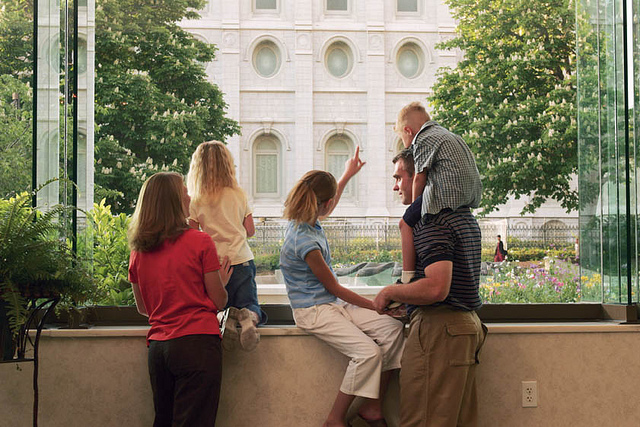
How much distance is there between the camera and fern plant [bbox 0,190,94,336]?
2.23 meters

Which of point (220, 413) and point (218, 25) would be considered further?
point (218, 25)

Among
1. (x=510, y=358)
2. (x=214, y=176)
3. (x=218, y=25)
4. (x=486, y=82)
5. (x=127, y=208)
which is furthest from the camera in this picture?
(x=486, y=82)

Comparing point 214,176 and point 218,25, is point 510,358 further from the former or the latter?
point 218,25

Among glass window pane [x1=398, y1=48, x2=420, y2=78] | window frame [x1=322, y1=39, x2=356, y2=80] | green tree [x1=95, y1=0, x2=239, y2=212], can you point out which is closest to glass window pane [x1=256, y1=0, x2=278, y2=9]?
green tree [x1=95, y1=0, x2=239, y2=212]

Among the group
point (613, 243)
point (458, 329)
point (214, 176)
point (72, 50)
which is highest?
point (72, 50)

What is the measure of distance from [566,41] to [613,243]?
10.8 ft

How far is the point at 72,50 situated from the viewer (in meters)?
3.09

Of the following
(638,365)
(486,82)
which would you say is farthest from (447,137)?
(486,82)

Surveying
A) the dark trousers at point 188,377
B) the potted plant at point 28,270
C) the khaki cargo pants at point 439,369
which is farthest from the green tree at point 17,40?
the khaki cargo pants at point 439,369

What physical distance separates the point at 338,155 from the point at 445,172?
463cm

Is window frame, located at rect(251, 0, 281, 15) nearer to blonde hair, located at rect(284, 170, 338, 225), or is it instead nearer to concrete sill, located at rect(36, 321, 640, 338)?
blonde hair, located at rect(284, 170, 338, 225)

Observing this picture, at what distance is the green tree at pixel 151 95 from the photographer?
4965mm

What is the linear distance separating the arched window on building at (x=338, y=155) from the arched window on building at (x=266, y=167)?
0.51 meters

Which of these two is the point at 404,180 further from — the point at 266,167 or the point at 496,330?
the point at 266,167
